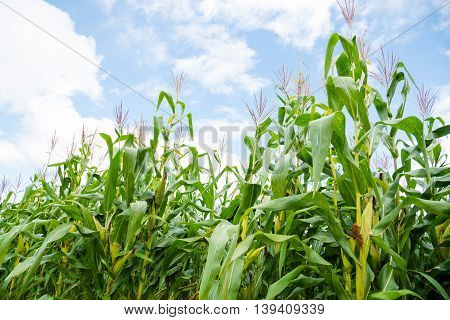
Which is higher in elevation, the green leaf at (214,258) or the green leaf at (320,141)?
the green leaf at (320,141)

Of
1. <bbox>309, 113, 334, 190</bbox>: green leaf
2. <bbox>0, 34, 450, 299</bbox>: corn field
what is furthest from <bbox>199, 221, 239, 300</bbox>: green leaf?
<bbox>309, 113, 334, 190</bbox>: green leaf

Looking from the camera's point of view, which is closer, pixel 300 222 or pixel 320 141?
pixel 320 141

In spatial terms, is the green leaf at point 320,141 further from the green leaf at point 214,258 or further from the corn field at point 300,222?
the green leaf at point 214,258

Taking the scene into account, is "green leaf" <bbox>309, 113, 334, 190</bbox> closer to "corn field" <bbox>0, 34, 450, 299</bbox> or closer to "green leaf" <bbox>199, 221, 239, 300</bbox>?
"corn field" <bbox>0, 34, 450, 299</bbox>

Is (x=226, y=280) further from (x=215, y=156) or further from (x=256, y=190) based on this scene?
(x=215, y=156)

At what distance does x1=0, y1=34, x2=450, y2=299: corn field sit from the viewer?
1.16 m

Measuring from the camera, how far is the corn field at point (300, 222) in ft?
3.80

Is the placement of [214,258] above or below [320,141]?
below

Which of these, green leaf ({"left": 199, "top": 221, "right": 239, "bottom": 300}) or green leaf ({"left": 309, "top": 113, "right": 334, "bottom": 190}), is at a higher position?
green leaf ({"left": 309, "top": 113, "right": 334, "bottom": 190})

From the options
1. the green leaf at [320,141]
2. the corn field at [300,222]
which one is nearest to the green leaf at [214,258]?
the corn field at [300,222]

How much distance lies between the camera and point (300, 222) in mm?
1387
